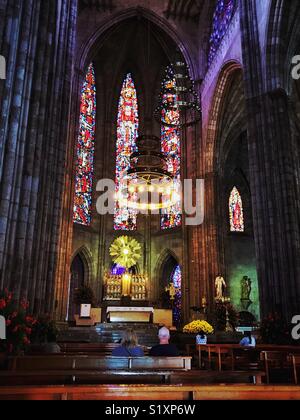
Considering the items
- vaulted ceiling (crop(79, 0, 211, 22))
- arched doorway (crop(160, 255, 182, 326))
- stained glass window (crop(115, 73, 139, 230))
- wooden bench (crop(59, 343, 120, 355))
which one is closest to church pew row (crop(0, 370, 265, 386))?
wooden bench (crop(59, 343, 120, 355))

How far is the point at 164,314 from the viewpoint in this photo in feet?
62.2

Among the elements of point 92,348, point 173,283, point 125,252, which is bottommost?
point 92,348

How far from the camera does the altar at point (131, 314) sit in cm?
1742

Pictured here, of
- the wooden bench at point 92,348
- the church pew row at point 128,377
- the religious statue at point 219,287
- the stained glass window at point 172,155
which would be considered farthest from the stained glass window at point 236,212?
the church pew row at point 128,377

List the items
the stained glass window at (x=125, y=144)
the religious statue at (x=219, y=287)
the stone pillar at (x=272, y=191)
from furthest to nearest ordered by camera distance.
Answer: the stained glass window at (x=125, y=144) < the religious statue at (x=219, y=287) < the stone pillar at (x=272, y=191)

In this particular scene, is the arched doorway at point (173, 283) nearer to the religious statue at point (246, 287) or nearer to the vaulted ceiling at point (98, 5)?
the religious statue at point (246, 287)

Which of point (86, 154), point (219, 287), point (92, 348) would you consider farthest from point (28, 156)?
point (86, 154)

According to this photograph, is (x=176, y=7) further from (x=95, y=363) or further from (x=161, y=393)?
(x=161, y=393)

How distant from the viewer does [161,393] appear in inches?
107

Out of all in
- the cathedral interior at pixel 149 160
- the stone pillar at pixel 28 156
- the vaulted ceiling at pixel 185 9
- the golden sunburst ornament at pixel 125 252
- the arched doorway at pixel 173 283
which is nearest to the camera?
the stone pillar at pixel 28 156

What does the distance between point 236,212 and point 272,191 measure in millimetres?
15175

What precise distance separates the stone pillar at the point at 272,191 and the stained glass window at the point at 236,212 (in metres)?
14.2

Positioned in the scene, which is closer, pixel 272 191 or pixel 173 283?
pixel 272 191

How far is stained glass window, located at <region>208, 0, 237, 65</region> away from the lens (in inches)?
863
